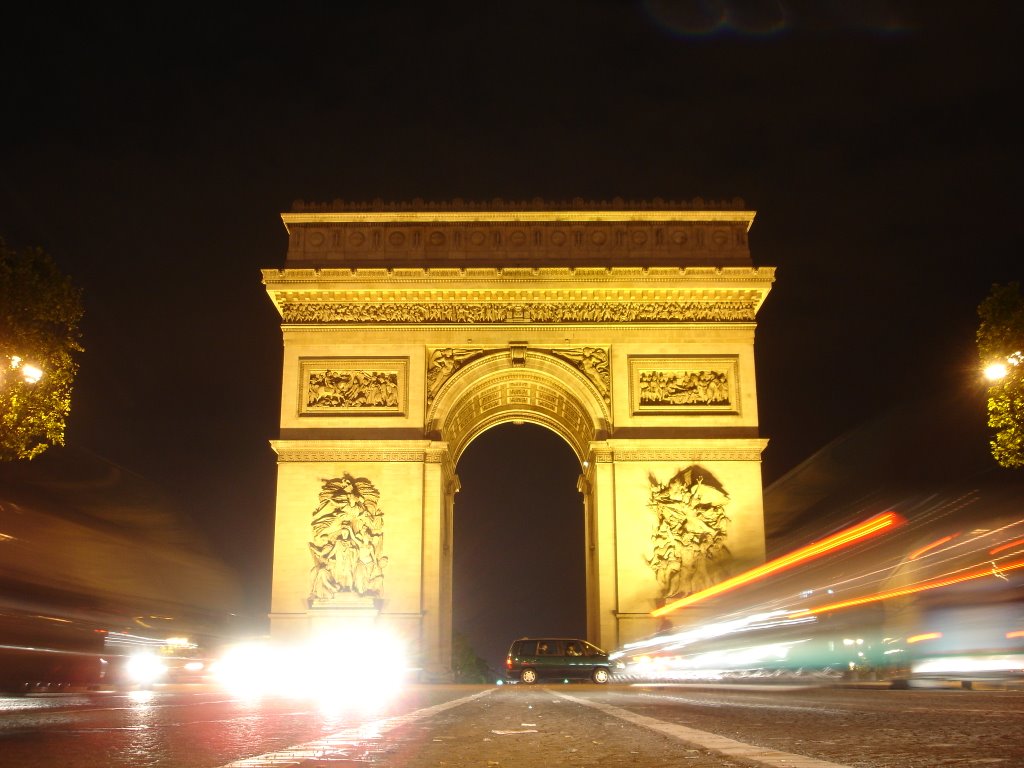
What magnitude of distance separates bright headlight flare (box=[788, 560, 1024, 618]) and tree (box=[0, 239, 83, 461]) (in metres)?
15.4

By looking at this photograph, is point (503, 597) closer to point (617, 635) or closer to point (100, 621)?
point (617, 635)

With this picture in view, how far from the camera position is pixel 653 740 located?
5586mm

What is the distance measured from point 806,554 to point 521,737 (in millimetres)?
17094

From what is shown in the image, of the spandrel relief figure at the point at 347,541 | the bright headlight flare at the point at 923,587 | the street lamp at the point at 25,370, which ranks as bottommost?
the bright headlight flare at the point at 923,587

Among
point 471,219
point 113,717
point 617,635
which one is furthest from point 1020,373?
point 113,717

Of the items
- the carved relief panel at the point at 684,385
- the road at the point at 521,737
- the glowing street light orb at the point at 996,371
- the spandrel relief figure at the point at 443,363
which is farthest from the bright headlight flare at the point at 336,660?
the road at the point at 521,737

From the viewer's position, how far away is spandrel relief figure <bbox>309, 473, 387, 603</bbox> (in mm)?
27594

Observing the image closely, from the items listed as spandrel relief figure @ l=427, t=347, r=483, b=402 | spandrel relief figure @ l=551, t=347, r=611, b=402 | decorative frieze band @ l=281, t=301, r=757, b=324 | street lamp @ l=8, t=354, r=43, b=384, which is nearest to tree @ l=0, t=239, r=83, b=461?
street lamp @ l=8, t=354, r=43, b=384

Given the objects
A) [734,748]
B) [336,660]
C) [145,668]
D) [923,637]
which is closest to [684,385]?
[336,660]

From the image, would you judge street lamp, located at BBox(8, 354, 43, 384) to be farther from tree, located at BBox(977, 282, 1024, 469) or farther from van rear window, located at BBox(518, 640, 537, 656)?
tree, located at BBox(977, 282, 1024, 469)

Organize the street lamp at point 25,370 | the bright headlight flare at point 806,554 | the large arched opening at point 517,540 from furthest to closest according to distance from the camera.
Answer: the large arched opening at point 517,540 < the street lamp at point 25,370 < the bright headlight flare at point 806,554

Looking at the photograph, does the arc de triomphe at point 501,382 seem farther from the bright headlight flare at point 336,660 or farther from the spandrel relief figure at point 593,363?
the bright headlight flare at point 336,660

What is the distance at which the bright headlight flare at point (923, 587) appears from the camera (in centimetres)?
1658

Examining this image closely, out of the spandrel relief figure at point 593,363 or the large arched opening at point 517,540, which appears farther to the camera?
the large arched opening at point 517,540
